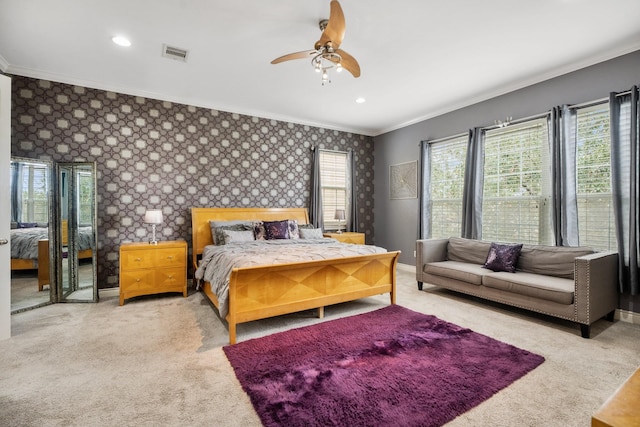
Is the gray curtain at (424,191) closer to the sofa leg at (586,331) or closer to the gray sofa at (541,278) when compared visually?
the gray sofa at (541,278)

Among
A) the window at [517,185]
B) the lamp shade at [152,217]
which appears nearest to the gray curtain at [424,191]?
the window at [517,185]

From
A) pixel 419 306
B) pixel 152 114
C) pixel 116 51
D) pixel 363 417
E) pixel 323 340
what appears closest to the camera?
pixel 363 417

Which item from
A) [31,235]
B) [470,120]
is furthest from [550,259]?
[31,235]

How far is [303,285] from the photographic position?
303cm

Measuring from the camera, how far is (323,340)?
8.67 ft

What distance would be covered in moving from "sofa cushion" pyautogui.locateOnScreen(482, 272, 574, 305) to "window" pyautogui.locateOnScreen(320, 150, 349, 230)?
302 cm

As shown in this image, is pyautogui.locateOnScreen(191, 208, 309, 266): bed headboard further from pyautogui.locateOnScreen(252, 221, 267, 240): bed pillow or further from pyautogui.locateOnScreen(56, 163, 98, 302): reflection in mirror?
pyautogui.locateOnScreen(56, 163, 98, 302): reflection in mirror

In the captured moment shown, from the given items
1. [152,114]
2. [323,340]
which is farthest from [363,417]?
[152,114]

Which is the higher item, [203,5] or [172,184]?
[203,5]

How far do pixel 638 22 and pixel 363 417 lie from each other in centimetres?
404

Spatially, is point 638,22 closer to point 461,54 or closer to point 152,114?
point 461,54

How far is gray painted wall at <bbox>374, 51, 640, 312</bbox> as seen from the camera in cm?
318

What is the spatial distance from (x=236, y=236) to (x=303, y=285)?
5.26ft

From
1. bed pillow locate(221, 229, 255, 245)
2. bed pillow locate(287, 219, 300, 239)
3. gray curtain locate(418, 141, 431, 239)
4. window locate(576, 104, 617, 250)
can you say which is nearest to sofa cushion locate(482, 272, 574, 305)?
window locate(576, 104, 617, 250)
